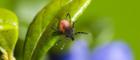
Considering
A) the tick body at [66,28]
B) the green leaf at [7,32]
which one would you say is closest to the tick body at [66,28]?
the tick body at [66,28]

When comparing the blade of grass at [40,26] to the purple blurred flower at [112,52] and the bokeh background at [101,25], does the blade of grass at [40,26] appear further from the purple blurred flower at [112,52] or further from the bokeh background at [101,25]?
the purple blurred flower at [112,52]

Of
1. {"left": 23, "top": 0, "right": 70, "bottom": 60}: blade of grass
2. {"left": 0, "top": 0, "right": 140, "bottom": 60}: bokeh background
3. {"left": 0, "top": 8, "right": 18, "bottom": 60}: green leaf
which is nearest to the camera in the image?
{"left": 0, "top": 8, "right": 18, "bottom": 60}: green leaf

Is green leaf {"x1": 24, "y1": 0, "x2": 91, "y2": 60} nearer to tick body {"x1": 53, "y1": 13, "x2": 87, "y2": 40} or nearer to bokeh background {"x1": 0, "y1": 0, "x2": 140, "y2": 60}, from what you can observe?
tick body {"x1": 53, "y1": 13, "x2": 87, "y2": 40}

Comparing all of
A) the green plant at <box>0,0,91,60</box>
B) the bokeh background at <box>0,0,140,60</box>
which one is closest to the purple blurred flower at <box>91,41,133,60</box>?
the bokeh background at <box>0,0,140,60</box>

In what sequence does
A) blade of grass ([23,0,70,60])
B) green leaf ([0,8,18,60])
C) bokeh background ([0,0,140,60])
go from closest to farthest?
green leaf ([0,8,18,60]) < blade of grass ([23,0,70,60]) < bokeh background ([0,0,140,60])

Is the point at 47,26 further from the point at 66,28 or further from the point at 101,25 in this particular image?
the point at 101,25

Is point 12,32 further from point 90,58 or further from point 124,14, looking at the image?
point 124,14
